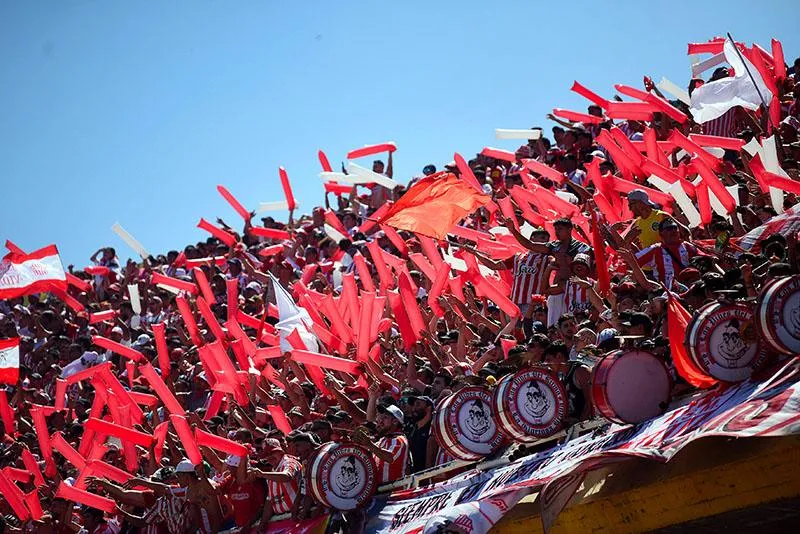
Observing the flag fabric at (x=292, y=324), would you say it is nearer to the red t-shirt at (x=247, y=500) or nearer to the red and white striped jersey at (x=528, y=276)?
the red t-shirt at (x=247, y=500)

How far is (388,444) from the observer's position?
953cm

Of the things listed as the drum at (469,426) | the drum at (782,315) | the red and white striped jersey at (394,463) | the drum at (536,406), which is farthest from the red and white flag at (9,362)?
the drum at (782,315)

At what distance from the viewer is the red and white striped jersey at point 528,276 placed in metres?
11.0

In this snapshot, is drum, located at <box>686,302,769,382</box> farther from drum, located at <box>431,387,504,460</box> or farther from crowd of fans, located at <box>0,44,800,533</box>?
drum, located at <box>431,387,504,460</box>

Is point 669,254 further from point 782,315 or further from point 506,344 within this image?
point 782,315

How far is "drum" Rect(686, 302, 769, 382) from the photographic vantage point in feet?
22.4

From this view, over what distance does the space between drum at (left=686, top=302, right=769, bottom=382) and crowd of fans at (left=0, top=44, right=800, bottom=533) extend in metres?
0.27

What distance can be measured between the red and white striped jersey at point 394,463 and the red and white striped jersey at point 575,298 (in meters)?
1.96

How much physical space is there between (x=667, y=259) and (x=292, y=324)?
475cm

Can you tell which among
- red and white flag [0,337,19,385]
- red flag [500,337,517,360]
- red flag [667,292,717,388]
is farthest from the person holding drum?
red and white flag [0,337,19,385]

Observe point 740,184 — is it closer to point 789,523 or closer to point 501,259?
point 501,259

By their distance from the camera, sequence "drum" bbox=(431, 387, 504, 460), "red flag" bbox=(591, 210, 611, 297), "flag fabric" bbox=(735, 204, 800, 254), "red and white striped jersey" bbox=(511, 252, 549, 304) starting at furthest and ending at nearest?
1. "red and white striped jersey" bbox=(511, 252, 549, 304)
2. "red flag" bbox=(591, 210, 611, 297)
3. "drum" bbox=(431, 387, 504, 460)
4. "flag fabric" bbox=(735, 204, 800, 254)

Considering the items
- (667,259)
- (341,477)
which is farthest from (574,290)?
(341,477)

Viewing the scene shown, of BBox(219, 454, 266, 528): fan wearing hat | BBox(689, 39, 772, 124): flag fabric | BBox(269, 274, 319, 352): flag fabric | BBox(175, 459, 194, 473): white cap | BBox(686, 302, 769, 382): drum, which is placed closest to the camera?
BBox(686, 302, 769, 382): drum
